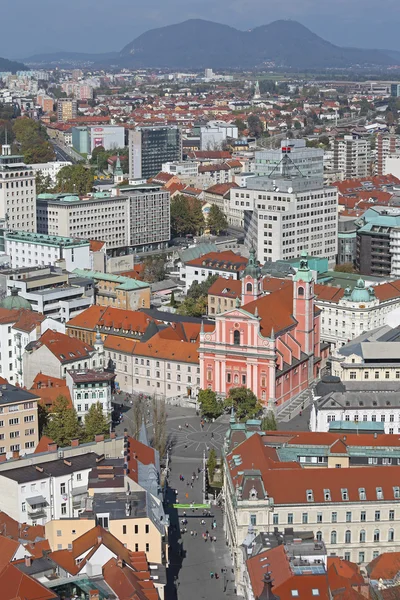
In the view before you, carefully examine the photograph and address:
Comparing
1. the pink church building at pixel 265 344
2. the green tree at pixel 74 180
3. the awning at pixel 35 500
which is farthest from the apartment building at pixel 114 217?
the awning at pixel 35 500

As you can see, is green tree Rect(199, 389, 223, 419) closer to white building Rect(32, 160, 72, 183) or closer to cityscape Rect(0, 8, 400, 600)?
cityscape Rect(0, 8, 400, 600)

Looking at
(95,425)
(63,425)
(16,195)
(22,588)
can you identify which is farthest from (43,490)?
(16,195)

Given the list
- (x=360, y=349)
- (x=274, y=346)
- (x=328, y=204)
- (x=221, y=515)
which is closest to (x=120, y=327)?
(x=274, y=346)

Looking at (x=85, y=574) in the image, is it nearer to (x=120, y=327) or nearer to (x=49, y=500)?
(x=49, y=500)

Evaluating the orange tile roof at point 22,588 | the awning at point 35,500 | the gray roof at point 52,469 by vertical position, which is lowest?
the awning at point 35,500

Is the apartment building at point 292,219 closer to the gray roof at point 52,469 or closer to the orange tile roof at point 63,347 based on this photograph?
the orange tile roof at point 63,347

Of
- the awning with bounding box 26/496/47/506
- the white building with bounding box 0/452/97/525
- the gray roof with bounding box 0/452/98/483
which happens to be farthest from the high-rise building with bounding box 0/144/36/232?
the awning with bounding box 26/496/47/506
